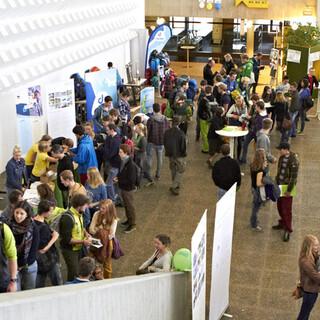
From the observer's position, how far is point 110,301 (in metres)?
4.43

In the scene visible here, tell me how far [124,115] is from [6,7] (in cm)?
321

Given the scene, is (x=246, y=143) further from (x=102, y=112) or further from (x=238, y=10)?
(x=238, y=10)

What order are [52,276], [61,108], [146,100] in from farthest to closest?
[146,100], [61,108], [52,276]

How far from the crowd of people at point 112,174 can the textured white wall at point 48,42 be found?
1584mm

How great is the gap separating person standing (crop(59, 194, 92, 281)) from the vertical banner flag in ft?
22.7

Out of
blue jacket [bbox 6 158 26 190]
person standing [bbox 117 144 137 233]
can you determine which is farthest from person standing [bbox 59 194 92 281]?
blue jacket [bbox 6 158 26 190]

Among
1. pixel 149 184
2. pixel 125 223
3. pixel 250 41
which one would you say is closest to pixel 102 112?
Answer: pixel 149 184

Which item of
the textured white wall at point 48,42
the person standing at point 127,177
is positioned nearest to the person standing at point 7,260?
the person standing at point 127,177

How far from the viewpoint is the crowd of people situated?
6051 mm

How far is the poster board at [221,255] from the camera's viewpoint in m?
6.05

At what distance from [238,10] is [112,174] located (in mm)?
12977

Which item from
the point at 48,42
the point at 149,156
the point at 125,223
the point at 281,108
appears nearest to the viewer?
the point at 125,223

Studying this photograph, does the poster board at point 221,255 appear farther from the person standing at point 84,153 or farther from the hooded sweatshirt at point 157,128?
the hooded sweatshirt at point 157,128

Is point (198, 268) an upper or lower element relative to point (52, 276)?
upper
